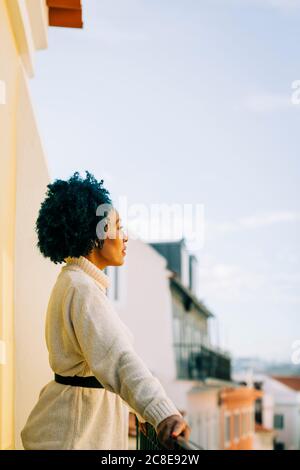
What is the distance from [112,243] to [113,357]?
0.38 meters

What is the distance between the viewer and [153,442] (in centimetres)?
214

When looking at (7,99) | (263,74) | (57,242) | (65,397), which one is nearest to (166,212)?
(7,99)

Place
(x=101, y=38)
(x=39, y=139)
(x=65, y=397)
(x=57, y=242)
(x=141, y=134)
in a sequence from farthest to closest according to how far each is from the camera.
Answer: (x=141, y=134) < (x=101, y=38) < (x=39, y=139) < (x=57, y=242) < (x=65, y=397)

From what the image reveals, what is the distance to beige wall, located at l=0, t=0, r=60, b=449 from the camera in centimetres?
264

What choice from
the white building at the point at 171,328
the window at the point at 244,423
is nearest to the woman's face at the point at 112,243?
the white building at the point at 171,328

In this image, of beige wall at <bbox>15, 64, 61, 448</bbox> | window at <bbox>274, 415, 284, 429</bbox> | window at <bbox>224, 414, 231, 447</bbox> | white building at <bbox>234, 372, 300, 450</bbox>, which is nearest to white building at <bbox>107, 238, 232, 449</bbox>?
window at <bbox>224, 414, 231, 447</bbox>

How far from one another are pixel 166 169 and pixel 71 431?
23.4m

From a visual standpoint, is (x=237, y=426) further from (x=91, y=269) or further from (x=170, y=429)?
(x=170, y=429)

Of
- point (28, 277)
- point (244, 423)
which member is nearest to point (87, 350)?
point (28, 277)

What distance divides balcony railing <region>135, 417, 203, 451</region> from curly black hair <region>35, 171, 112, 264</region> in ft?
1.65

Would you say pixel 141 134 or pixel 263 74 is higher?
pixel 263 74
